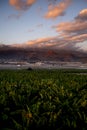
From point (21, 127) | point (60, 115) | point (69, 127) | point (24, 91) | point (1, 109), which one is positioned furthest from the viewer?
point (24, 91)

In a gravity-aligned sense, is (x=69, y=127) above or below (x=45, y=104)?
below

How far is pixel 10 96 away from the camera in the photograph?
1811 cm

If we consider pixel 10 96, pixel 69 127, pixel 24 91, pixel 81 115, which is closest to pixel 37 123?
pixel 69 127

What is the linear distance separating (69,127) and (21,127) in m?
2.70

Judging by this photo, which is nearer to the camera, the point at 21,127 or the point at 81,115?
the point at 21,127

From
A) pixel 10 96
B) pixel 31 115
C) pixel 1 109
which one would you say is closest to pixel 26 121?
pixel 31 115

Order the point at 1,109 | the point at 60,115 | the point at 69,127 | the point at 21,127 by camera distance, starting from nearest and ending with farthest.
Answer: the point at 21,127
the point at 69,127
the point at 60,115
the point at 1,109

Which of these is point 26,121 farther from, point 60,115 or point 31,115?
point 60,115

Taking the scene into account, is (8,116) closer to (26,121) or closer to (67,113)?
(26,121)

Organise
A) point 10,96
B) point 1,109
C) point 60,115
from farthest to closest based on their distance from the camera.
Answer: point 10,96 < point 1,109 < point 60,115

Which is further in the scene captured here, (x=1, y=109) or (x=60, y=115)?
(x=1, y=109)

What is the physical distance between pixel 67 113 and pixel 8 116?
11.8ft

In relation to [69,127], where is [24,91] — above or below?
above

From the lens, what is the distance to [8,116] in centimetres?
1522
